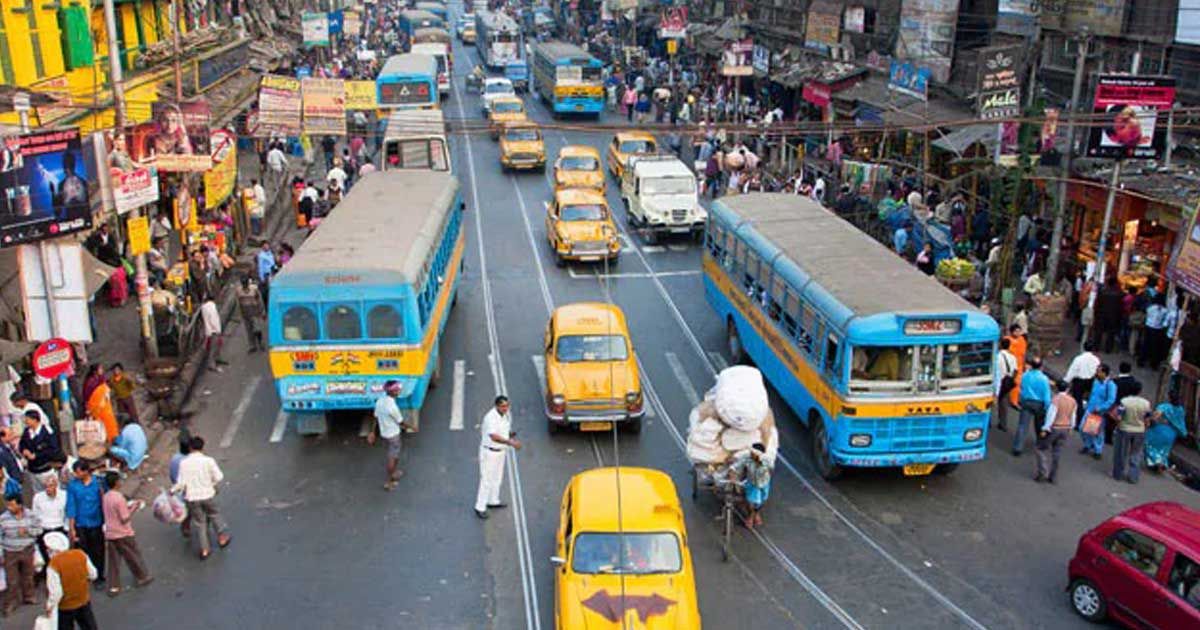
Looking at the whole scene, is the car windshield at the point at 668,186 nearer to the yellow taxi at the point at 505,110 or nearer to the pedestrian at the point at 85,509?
the yellow taxi at the point at 505,110

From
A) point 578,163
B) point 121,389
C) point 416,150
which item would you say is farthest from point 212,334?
point 578,163

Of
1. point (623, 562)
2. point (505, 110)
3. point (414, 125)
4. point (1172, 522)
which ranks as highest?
point (414, 125)

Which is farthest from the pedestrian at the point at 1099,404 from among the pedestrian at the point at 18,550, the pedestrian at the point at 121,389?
the pedestrian at the point at 121,389

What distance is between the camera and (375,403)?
53.8ft

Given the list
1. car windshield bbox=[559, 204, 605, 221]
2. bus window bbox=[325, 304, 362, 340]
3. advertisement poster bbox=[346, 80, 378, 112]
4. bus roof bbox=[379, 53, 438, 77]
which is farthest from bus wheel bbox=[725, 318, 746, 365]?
bus roof bbox=[379, 53, 438, 77]

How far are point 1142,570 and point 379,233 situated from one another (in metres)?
12.5

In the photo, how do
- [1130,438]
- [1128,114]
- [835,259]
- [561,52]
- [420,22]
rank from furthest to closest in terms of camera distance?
[420,22], [561,52], [1128,114], [835,259], [1130,438]

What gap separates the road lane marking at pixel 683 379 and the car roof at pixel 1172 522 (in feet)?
26.9

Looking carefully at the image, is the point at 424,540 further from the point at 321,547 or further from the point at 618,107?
the point at 618,107

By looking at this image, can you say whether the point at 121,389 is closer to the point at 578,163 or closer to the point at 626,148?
the point at 578,163

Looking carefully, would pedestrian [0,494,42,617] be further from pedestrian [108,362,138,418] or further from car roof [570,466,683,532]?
car roof [570,466,683,532]

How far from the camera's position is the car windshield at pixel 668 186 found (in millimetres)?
30500

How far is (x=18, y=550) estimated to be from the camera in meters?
11.9

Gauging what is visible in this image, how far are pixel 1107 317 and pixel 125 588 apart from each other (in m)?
17.6
